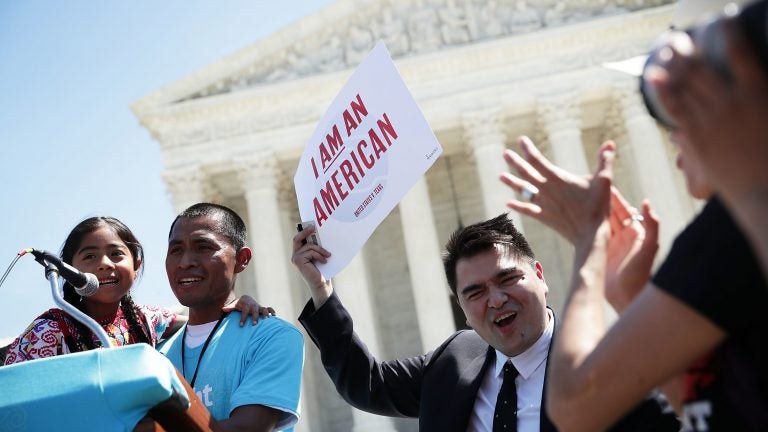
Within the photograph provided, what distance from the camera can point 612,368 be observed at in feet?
6.14

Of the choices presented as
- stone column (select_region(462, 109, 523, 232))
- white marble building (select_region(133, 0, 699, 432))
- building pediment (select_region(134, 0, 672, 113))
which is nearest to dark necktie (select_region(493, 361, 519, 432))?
white marble building (select_region(133, 0, 699, 432))

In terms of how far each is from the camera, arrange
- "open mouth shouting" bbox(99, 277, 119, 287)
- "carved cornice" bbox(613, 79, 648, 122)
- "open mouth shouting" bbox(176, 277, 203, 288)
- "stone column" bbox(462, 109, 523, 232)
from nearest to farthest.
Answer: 1. "open mouth shouting" bbox(176, 277, 203, 288)
2. "open mouth shouting" bbox(99, 277, 119, 287)
3. "stone column" bbox(462, 109, 523, 232)
4. "carved cornice" bbox(613, 79, 648, 122)

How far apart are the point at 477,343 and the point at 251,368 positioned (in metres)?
1.49

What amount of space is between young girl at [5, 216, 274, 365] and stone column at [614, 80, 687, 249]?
21.6 meters

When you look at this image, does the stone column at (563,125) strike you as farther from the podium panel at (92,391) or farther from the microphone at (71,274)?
the podium panel at (92,391)

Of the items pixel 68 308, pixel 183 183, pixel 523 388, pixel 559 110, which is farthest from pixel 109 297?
pixel 559 110

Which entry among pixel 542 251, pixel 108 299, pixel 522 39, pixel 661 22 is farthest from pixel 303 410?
pixel 108 299

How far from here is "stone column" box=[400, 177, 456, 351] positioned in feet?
81.5

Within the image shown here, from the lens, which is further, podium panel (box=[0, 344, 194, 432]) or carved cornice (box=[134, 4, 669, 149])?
carved cornice (box=[134, 4, 669, 149])

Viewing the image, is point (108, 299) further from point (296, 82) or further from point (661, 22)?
point (661, 22)

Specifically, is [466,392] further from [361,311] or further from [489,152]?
[489,152]

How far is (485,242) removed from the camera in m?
4.24

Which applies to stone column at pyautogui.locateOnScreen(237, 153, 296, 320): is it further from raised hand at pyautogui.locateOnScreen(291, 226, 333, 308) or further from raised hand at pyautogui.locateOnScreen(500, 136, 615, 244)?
raised hand at pyautogui.locateOnScreen(500, 136, 615, 244)

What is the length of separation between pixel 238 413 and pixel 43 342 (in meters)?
1.35
